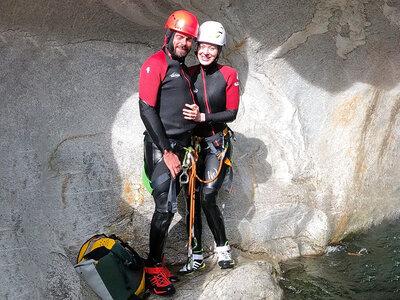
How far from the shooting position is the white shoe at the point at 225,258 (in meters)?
4.75

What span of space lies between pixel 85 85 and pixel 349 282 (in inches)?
137

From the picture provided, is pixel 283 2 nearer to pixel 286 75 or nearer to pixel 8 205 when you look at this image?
pixel 286 75

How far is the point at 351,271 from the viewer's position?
5.16 metres

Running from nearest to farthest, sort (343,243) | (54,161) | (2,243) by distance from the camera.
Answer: (2,243) → (54,161) → (343,243)

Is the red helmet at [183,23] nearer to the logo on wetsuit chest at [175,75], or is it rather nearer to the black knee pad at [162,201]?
the logo on wetsuit chest at [175,75]

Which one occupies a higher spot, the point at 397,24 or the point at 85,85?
the point at 397,24

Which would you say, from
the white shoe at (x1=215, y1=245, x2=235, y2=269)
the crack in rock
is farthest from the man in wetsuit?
the crack in rock

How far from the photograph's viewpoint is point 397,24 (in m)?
5.48

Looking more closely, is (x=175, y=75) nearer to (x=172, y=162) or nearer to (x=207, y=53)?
(x=207, y=53)

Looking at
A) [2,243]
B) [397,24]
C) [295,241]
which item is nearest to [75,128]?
[2,243]

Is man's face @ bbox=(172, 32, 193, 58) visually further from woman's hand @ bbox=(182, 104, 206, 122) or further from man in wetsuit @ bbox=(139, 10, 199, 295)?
woman's hand @ bbox=(182, 104, 206, 122)

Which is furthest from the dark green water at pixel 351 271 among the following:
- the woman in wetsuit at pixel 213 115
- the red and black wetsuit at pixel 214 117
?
the red and black wetsuit at pixel 214 117

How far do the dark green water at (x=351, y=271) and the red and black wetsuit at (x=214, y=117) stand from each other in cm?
99

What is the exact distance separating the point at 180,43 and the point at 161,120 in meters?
0.71
